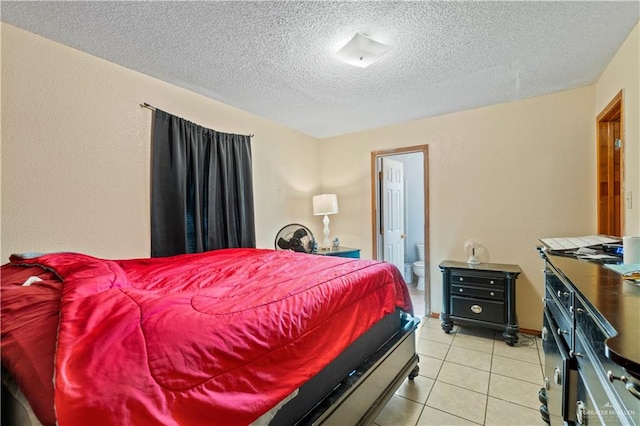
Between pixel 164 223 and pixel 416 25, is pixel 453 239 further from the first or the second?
pixel 164 223

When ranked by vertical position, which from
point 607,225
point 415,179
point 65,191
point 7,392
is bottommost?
point 7,392

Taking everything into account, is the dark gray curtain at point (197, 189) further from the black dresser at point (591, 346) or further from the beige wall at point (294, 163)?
the black dresser at point (591, 346)

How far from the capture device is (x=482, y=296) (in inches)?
107

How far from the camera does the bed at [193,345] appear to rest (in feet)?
2.10

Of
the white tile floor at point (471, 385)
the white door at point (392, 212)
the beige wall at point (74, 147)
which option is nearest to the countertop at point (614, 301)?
the white tile floor at point (471, 385)

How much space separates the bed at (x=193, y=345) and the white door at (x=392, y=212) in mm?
2192

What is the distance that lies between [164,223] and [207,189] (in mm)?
492

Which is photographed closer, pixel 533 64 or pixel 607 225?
pixel 533 64

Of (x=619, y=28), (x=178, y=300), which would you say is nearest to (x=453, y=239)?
(x=619, y=28)

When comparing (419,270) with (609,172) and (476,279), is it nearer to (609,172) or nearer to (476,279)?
(476,279)

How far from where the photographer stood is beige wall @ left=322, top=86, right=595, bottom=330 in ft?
8.41

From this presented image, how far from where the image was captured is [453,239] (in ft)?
10.3

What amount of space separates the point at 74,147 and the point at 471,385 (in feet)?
10.6

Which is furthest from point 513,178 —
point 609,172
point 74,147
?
point 74,147
